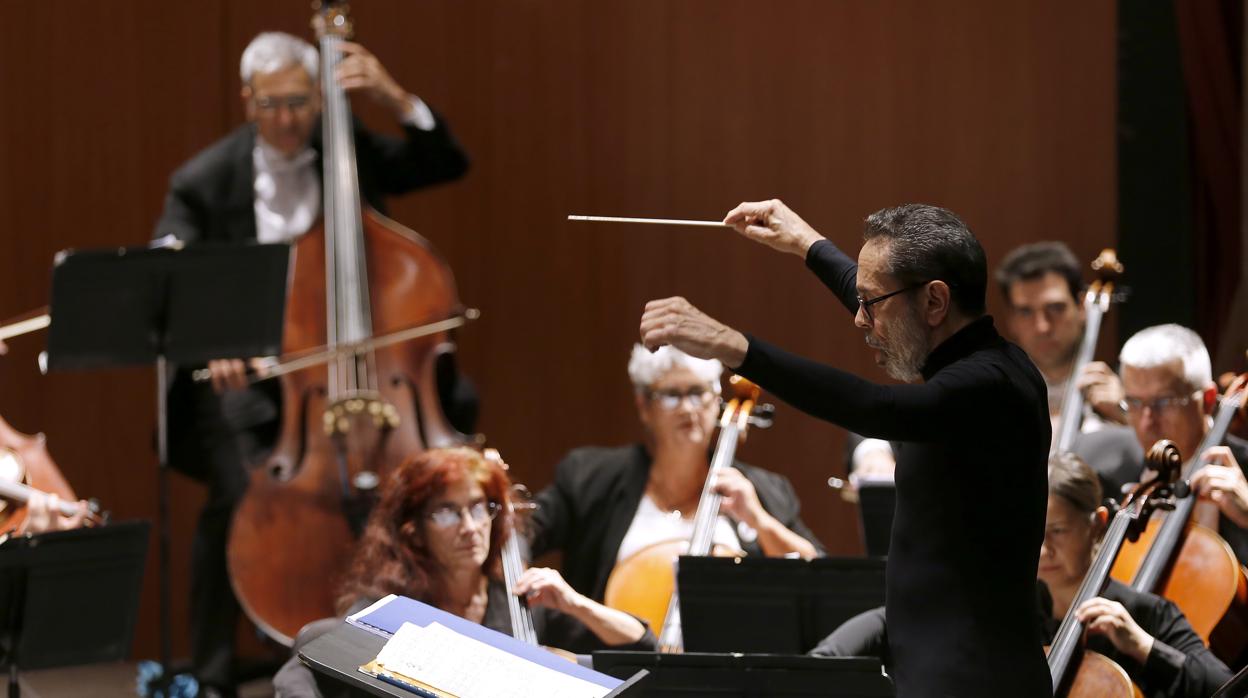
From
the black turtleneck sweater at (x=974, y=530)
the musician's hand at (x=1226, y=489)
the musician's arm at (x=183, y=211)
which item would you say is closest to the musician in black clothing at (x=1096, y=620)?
the musician's hand at (x=1226, y=489)

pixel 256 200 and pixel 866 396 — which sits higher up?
pixel 256 200

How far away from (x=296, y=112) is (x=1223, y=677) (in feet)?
8.87

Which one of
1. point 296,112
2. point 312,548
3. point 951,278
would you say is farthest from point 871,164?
point 951,278

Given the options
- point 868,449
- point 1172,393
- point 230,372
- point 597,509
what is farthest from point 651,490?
point 1172,393

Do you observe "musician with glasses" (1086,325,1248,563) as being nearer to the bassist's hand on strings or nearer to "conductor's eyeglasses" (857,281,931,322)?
"conductor's eyeglasses" (857,281,931,322)

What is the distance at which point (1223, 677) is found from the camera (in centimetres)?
292

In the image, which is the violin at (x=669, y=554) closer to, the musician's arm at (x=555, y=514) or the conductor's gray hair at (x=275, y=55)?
the musician's arm at (x=555, y=514)

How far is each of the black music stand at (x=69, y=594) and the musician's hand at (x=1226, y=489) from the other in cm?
201

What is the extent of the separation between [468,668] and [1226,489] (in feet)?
5.76

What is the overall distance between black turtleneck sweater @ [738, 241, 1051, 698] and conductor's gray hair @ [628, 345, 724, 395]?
1.80 meters

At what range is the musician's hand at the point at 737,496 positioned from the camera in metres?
3.63

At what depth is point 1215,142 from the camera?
5090 mm

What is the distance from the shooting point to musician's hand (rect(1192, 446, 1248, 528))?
3229 mm

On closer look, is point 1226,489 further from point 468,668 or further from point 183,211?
point 183,211
